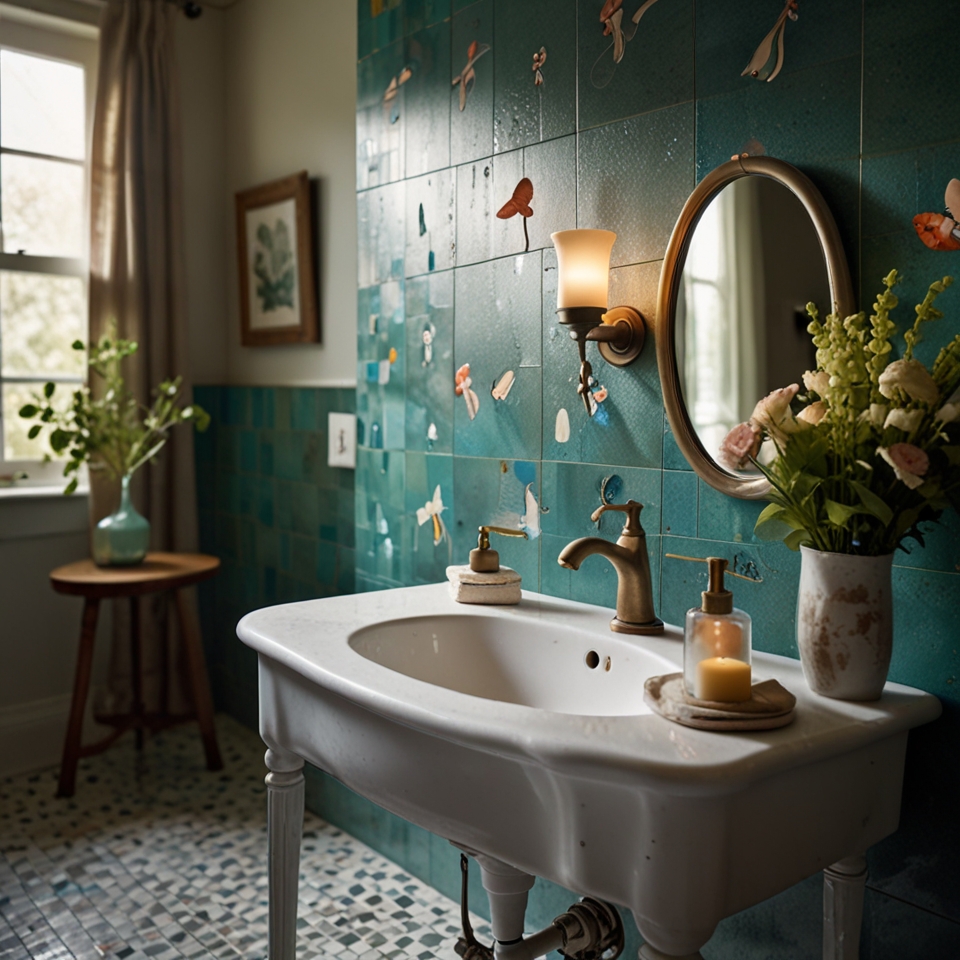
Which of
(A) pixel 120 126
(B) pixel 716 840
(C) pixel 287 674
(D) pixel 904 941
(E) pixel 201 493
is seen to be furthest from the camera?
(E) pixel 201 493

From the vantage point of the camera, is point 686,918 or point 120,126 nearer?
point 686,918

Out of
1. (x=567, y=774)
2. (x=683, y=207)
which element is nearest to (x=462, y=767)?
(x=567, y=774)

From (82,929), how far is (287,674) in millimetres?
997

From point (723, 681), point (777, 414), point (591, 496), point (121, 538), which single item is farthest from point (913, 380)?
point (121, 538)

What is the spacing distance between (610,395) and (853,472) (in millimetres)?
575

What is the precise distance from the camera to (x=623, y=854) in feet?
3.16

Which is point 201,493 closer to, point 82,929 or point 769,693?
point 82,929

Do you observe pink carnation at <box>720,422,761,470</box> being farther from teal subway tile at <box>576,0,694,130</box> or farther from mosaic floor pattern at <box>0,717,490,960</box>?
mosaic floor pattern at <box>0,717,490,960</box>

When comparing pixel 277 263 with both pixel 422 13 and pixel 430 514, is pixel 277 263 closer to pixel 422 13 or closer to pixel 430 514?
pixel 422 13

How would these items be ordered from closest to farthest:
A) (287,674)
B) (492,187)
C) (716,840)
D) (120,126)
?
(716,840)
(287,674)
(492,187)
(120,126)

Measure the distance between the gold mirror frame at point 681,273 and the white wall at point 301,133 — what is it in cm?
125

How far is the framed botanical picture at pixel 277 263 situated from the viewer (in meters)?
2.65

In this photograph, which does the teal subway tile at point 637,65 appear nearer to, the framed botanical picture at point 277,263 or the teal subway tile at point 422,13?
the teal subway tile at point 422,13

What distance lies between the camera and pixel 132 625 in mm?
2941
